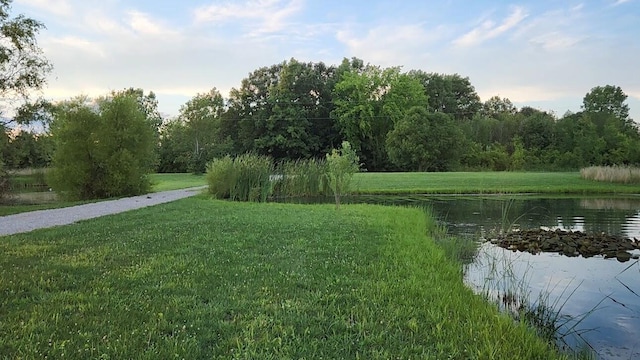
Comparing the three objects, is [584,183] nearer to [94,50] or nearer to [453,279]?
[453,279]

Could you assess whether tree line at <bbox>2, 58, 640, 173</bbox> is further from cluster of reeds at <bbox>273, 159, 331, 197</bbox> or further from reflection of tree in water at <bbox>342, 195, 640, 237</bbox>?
reflection of tree in water at <bbox>342, 195, 640, 237</bbox>

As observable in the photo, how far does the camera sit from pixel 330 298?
4438mm

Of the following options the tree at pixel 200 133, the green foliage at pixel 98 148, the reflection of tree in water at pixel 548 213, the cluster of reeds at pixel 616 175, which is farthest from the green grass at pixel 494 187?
the tree at pixel 200 133

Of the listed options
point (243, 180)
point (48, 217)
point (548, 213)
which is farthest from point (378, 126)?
point (48, 217)

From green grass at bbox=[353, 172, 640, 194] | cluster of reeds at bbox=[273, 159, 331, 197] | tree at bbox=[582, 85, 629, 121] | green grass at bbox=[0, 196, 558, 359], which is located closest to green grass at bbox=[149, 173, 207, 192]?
cluster of reeds at bbox=[273, 159, 331, 197]

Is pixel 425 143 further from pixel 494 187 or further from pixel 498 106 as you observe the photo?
pixel 498 106

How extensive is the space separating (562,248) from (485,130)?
4703cm

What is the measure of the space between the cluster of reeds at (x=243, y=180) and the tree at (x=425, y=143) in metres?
27.2

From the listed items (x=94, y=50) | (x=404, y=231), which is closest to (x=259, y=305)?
(x=404, y=231)

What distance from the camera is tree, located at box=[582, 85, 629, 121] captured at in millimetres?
56469

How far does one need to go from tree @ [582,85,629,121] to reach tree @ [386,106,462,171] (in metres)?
24.4

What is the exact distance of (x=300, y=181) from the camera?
20.1 metres

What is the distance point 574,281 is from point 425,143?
1492 inches

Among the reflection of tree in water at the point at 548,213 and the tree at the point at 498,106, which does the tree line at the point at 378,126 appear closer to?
the tree at the point at 498,106
